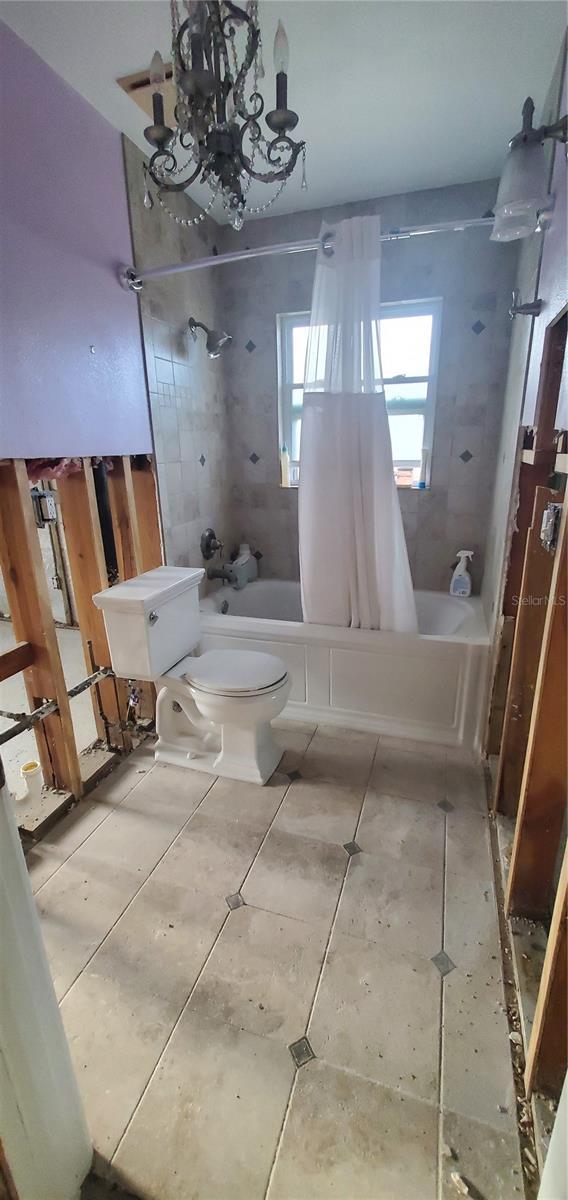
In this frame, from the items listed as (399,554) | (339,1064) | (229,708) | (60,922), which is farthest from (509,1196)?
(399,554)

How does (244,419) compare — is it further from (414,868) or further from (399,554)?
(414,868)

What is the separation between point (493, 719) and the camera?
1.95m

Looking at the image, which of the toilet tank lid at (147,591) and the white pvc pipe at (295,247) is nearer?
the white pvc pipe at (295,247)

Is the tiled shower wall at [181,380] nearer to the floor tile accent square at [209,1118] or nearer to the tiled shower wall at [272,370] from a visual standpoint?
the tiled shower wall at [272,370]

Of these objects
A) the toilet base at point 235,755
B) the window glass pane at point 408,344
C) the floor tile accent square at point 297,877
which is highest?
the window glass pane at point 408,344

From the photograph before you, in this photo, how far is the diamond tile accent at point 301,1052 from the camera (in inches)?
42.0

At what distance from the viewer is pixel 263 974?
1244 mm

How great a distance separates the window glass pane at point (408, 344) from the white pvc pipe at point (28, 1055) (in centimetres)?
267

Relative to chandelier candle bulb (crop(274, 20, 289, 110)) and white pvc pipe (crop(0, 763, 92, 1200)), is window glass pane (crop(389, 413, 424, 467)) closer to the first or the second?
chandelier candle bulb (crop(274, 20, 289, 110))

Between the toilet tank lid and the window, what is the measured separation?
3.48 feet

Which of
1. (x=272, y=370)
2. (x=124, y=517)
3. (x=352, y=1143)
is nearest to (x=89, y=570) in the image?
(x=124, y=517)

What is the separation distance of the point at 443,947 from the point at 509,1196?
1.48 ft

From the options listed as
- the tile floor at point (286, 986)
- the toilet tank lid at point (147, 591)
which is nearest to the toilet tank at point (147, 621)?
the toilet tank lid at point (147, 591)

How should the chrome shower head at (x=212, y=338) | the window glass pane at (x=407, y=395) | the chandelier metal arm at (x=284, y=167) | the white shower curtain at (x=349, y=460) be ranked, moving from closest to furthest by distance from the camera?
the chandelier metal arm at (x=284, y=167)
the white shower curtain at (x=349, y=460)
the chrome shower head at (x=212, y=338)
the window glass pane at (x=407, y=395)
